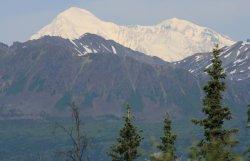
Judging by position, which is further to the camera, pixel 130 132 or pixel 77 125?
pixel 130 132

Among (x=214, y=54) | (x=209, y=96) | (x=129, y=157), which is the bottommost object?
(x=129, y=157)

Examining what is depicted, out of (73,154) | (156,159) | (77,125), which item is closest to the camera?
(156,159)

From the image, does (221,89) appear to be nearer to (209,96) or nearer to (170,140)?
(209,96)

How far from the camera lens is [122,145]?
201 ft

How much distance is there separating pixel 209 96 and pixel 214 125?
2.38m

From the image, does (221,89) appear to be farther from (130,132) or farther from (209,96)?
(130,132)

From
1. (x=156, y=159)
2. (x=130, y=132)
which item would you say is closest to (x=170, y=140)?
(x=130, y=132)

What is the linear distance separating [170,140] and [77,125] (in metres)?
25.0

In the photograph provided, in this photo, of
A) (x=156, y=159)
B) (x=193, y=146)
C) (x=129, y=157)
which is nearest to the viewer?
(x=193, y=146)

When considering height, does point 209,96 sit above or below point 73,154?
above

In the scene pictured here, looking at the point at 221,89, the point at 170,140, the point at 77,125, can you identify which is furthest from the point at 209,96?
the point at 170,140

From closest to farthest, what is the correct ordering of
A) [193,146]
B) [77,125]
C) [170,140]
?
[193,146] < [77,125] < [170,140]

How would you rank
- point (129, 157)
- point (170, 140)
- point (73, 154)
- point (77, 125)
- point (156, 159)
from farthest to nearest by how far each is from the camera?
point (170, 140), point (129, 157), point (73, 154), point (77, 125), point (156, 159)

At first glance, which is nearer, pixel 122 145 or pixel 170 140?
pixel 122 145
